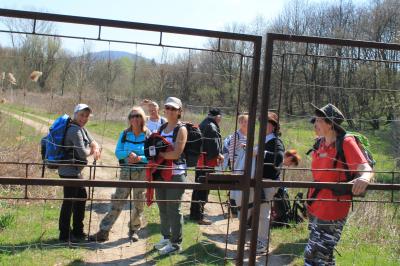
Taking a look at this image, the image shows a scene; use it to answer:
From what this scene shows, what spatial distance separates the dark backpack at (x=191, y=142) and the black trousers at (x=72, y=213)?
1.41m

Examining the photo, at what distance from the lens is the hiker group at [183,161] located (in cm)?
365

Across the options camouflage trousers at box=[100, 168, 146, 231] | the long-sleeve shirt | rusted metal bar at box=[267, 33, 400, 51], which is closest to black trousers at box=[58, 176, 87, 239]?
camouflage trousers at box=[100, 168, 146, 231]

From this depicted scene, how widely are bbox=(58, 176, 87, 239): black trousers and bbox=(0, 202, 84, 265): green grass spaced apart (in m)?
0.20

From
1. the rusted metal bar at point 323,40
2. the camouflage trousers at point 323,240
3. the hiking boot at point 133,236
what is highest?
the rusted metal bar at point 323,40

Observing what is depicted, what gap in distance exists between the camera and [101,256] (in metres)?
5.04

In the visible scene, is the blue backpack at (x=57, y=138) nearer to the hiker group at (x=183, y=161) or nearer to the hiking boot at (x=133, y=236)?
the hiker group at (x=183, y=161)

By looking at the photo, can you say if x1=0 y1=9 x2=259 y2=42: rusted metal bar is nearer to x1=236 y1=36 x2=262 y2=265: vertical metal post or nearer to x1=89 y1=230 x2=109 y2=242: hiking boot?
x1=236 y1=36 x2=262 y2=265: vertical metal post

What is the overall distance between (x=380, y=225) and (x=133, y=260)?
148 inches

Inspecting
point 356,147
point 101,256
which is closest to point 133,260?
point 101,256

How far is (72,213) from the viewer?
18.7 ft

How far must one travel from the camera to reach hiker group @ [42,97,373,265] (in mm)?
3654

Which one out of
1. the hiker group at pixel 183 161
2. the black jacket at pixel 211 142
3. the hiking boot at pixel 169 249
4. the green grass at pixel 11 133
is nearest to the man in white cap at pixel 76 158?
the hiker group at pixel 183 161

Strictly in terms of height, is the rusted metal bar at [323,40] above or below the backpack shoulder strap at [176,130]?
above

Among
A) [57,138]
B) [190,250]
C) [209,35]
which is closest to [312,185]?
[209,35]
